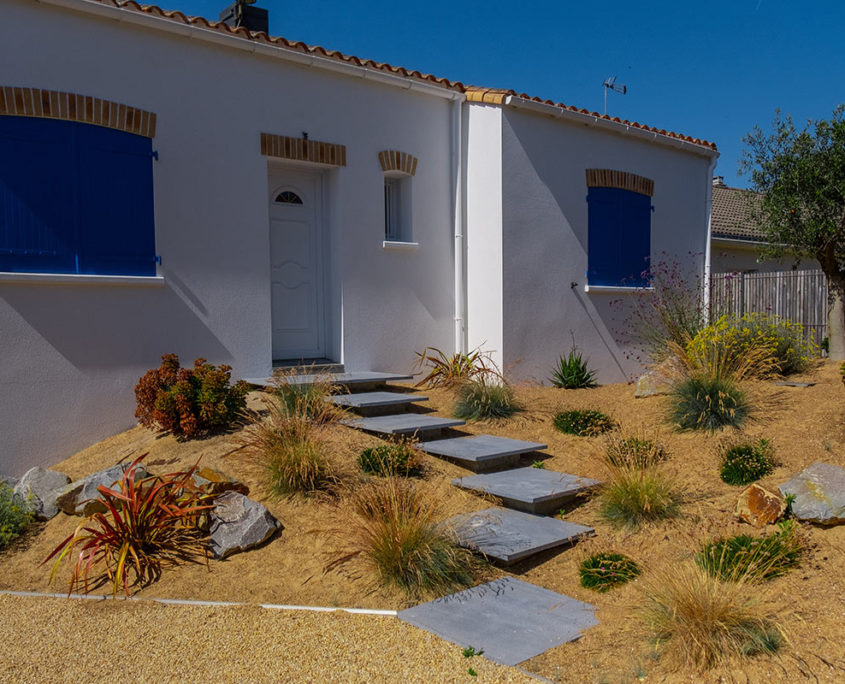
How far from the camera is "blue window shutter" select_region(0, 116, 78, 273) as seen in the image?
639 cm

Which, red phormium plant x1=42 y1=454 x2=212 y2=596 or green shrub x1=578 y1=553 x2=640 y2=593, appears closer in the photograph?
green shrub x1=578 y1=553 x2=640 y2=593

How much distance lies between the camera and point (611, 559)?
4762mm

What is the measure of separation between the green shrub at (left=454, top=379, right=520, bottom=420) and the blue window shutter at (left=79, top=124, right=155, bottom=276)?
136 inches

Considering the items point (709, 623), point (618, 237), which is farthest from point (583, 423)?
point (618, 237)

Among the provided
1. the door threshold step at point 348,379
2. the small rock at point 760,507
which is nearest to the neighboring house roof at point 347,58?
the door threshold step at point 348,379

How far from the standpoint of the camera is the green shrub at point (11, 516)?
17.6 ft

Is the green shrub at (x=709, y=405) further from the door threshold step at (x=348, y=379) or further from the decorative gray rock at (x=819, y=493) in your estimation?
the door threshold step at (x=348, y=379)

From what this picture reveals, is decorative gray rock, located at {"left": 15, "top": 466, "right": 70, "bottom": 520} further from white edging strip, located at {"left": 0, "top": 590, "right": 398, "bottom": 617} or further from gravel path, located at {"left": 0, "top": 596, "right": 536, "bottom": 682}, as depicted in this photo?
gravel path, located at {"left": 0, "top": 596, "right": 536, "bottom": 682}

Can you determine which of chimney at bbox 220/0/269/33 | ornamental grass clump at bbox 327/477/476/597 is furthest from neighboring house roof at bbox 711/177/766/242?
ornamental grass clump at bbox 327/477/476/597

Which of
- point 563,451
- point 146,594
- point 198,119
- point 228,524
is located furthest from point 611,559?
point 198,119

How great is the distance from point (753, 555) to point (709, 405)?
2.83m

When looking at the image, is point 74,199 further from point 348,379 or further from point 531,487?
point 531,487

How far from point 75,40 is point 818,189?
9271mm

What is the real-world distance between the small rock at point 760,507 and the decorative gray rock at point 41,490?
5.18 meters
